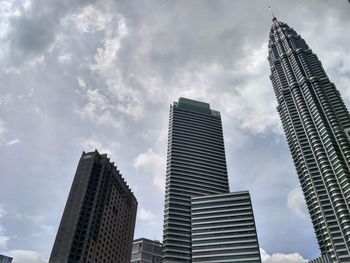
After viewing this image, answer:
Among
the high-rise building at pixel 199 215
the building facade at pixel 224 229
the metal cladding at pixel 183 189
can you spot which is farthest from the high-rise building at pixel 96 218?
the building facade at pixel 224 229

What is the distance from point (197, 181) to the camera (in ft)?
611

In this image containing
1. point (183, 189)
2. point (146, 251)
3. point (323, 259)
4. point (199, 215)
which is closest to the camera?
point (323, 259)

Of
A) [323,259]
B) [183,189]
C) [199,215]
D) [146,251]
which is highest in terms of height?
[183,189]

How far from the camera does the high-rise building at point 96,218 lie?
9475 centimetres

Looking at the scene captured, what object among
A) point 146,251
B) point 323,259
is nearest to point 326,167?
point 323,259

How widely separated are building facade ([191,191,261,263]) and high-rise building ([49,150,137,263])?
3261cm

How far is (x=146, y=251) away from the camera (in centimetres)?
17625

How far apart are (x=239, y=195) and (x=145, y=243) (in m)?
67.6

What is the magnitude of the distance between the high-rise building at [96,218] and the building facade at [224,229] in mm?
32605

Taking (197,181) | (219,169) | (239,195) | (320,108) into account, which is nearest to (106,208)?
(239,195)

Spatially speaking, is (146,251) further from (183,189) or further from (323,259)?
(323,259)

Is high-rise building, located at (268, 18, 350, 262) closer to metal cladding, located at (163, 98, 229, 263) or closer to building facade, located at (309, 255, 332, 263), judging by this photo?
building facade, located at (309, 255, 332, 263)

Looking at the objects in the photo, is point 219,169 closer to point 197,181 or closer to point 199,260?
point 197,181

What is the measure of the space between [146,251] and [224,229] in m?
59.0
